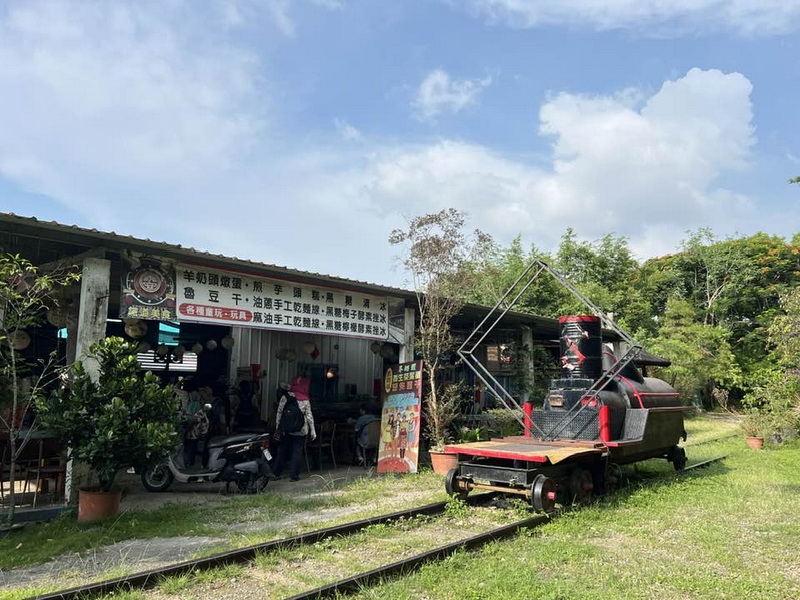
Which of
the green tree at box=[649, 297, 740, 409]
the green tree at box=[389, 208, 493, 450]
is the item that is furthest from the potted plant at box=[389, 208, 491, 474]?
the green tree at box=[649, 297, 740, 409]

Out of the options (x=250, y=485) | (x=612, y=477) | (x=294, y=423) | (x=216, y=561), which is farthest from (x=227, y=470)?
(x=612, y=477)

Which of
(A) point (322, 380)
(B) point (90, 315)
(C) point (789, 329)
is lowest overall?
(A) point (322, 380)

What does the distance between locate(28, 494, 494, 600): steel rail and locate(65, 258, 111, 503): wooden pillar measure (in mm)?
2852

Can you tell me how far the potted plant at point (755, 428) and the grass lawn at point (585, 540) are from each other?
5008 mm

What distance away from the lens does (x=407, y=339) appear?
35.8 ft

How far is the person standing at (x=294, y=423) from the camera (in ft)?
31.4

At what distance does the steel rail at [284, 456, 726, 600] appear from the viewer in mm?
4258

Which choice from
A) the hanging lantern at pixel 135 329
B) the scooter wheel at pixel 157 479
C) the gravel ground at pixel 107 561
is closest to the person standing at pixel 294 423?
the scooter wheel at pixel 157 479

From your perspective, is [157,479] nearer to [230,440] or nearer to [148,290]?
[230,440]

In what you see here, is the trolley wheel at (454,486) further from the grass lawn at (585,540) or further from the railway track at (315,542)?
the railway track at (315,542)

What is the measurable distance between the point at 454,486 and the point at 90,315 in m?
4.84

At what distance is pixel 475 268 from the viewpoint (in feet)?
37.5

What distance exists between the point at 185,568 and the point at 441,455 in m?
5.25

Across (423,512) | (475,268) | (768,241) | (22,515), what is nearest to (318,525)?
(423,512)
